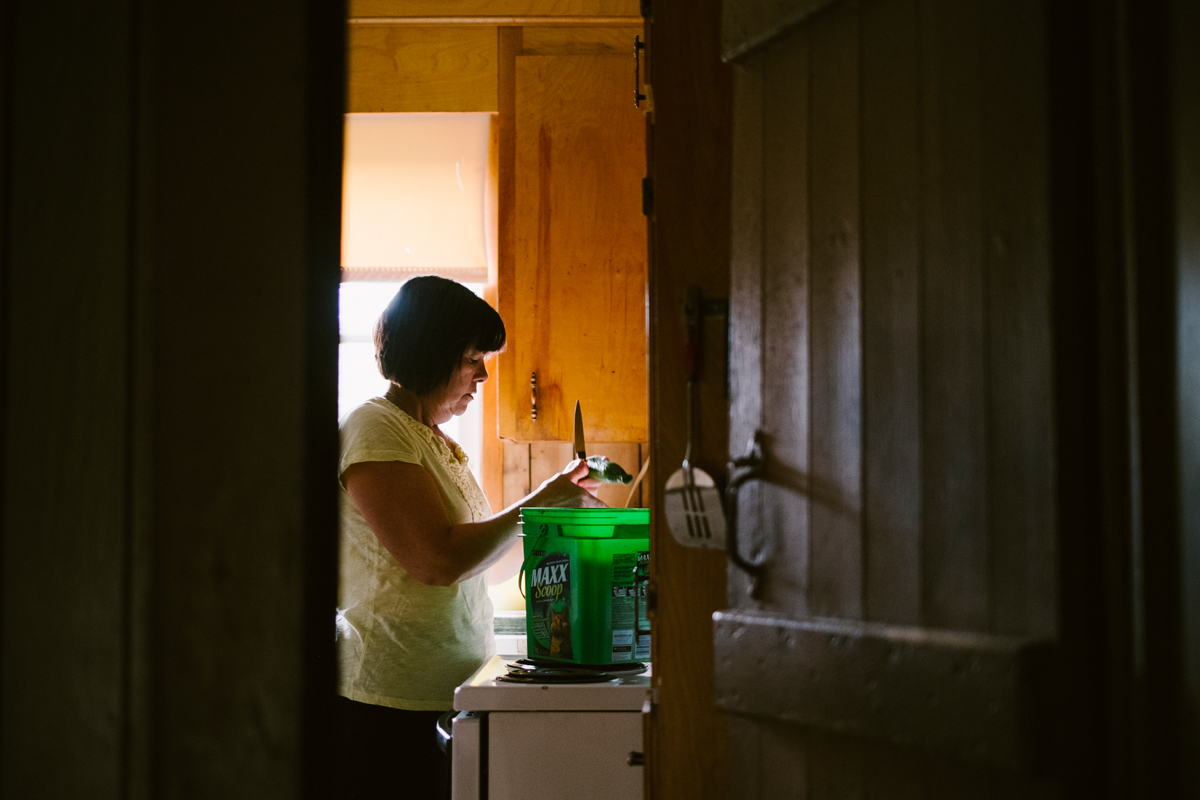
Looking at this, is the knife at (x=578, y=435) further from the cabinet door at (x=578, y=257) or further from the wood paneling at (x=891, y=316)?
the wood paneling at (x=891, y=316)

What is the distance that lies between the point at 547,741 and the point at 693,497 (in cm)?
77

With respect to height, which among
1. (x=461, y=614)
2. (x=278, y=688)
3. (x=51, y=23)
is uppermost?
(x=51, y=23)

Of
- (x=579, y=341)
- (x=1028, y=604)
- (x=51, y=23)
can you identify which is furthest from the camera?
(x=579, y=341)

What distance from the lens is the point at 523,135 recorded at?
2.40 metres

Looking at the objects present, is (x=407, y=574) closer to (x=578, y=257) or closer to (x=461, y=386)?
(x=461, y=386)

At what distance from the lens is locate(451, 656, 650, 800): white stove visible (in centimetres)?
162

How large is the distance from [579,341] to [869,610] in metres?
1.57

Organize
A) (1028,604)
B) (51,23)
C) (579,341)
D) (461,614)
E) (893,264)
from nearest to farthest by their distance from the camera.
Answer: (51,23) → (1028,604) → (893,264) → (461,614) → (579,341)

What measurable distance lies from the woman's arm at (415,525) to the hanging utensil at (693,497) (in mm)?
705

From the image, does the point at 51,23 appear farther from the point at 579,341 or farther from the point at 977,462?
the point at 579,341

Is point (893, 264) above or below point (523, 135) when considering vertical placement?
below

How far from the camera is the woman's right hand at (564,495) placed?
1928 mm

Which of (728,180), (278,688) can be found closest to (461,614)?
(728,180)

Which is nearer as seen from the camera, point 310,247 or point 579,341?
point 310,247
